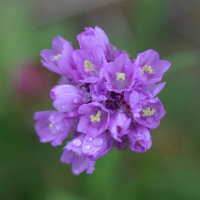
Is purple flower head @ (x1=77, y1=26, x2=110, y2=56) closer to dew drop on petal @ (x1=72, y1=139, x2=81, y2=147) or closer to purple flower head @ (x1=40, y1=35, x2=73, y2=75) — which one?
purple flower head @ (x1=40, y1=35, x2=73, y2=75)

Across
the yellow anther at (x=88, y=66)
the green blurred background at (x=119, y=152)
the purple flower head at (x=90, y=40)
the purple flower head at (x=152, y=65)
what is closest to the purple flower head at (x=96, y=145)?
the yellow anther at (x=88, y=66)

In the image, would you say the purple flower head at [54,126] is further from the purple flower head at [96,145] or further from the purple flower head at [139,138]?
the purple flower head at [139,138]

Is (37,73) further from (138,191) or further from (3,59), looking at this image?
(138,191)

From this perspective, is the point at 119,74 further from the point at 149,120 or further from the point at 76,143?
the point at 76,143

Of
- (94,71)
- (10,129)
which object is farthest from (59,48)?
(10,129)

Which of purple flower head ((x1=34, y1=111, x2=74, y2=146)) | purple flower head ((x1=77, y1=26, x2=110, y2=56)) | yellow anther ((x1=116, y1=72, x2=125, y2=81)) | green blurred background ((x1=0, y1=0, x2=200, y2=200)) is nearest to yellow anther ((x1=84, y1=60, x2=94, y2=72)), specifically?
purple flower head ((x1=77, y1=26, x2=110, y2=56))
